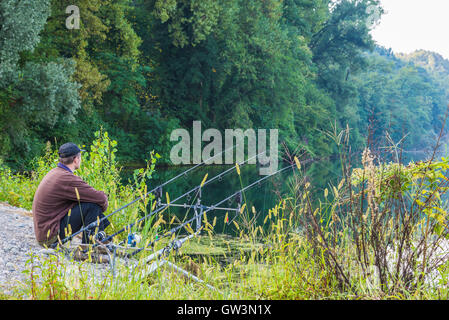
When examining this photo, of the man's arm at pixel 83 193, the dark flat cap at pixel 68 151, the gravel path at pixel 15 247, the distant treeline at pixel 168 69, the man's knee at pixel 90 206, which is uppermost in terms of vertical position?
the distant treeline at pixel 168 69

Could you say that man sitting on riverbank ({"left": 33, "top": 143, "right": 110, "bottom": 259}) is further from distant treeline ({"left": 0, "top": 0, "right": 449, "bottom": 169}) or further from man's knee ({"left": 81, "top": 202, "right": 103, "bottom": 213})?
distant treeline ({"left": 0, "top": 0, "right": 449, "bottom": 169})

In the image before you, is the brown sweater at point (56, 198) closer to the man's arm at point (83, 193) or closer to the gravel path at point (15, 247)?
the man's arm at point (83, 193)

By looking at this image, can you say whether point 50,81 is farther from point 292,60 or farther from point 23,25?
point 292,60

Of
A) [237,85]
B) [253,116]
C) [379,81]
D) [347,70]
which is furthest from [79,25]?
[379,81]

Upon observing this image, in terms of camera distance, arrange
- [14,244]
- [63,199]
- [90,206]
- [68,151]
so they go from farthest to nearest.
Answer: [14,244], [90,206], [63,199], [68,151]

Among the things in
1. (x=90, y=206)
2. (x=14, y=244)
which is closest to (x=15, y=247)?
(x=14, y=244)

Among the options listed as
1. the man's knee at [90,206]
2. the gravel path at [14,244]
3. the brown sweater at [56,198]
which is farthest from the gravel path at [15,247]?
the man's knee at [90,206]

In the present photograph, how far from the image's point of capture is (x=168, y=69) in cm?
3067

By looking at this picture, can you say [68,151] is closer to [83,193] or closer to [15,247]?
[83,193]

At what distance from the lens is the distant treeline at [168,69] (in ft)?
58.2

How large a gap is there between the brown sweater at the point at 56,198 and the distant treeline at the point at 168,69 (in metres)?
10.5

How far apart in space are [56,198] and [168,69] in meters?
26.0

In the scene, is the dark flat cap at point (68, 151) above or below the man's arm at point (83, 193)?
above
